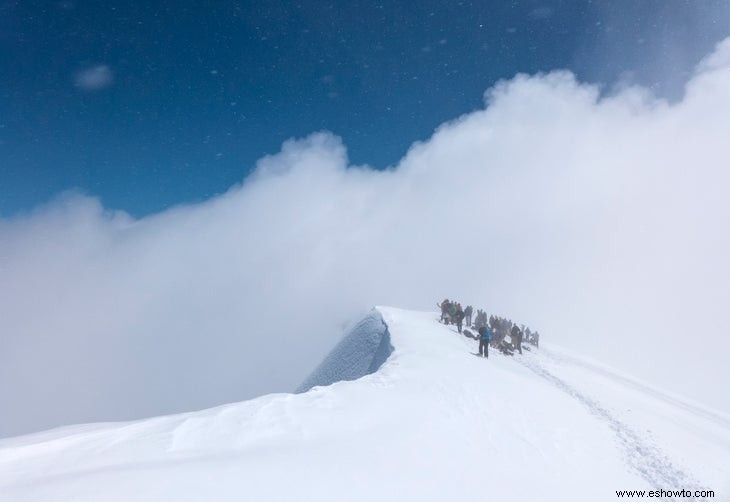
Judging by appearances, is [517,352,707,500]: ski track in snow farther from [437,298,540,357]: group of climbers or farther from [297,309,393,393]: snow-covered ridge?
[297,309,393,393]: snow-covered ridge

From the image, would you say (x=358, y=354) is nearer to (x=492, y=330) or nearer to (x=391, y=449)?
(x=492, y=330)

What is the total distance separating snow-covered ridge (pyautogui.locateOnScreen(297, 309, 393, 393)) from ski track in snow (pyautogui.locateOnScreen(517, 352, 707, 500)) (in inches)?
355

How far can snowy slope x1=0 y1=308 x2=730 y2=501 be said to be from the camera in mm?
5680

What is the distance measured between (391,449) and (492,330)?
20129 millimetres

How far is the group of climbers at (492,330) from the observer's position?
19.5m

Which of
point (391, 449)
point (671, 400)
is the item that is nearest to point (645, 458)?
point (391, 449)

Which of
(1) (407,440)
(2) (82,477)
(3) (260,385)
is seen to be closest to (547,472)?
(1) (407,440)

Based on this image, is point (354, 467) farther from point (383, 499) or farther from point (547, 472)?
point (547, 472)

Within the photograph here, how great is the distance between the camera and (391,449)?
759cm

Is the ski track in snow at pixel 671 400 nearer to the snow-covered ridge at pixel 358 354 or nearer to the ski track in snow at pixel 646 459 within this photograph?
the ski track in snow at pixel 646 459

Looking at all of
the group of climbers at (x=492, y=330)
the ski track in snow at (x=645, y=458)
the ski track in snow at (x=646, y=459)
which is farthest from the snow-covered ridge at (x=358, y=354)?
the ski track in snow at (x=646, y=459)

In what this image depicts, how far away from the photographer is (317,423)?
27.3 ft

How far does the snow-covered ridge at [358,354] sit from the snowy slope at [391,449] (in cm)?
658

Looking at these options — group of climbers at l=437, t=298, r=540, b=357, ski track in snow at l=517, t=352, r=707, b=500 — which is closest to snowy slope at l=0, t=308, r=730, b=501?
ski track in snow at l=517, t=352, r=707, b=500
